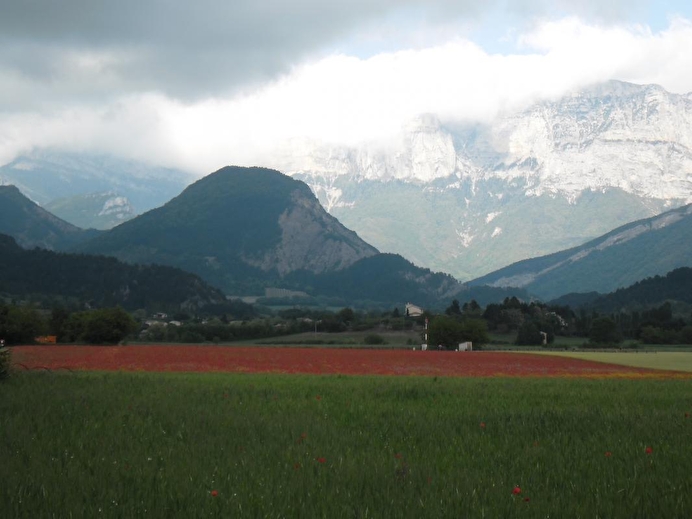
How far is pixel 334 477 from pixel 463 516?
2.97m

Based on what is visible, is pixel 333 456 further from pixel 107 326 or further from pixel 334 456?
pixel 107 326

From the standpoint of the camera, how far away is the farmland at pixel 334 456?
12406 mm

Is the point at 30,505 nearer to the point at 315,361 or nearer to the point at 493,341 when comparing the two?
the point at 315,361

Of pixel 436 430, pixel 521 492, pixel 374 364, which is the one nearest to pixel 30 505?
pixel 521 492

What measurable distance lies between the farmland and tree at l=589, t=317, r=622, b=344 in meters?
138

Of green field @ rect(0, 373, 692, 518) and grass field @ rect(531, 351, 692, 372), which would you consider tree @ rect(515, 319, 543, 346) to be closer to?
grass field @ rect(531, 351, 692, 372)

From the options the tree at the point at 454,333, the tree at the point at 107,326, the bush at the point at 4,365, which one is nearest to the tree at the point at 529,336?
the tree at the point at 454,333

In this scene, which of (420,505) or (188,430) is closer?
(420,505)

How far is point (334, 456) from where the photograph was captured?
1595 cm

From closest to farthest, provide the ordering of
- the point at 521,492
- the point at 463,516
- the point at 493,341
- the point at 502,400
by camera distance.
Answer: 1. the point at 463,516
2. the point at 521,492
3. the point at 502,400
4. the point at 493,341

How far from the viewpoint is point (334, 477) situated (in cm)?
1406

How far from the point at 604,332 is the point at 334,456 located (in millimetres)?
153276

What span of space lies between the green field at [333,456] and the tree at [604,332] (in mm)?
138059

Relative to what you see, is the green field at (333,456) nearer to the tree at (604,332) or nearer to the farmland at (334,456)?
the farmland at (334,456)
